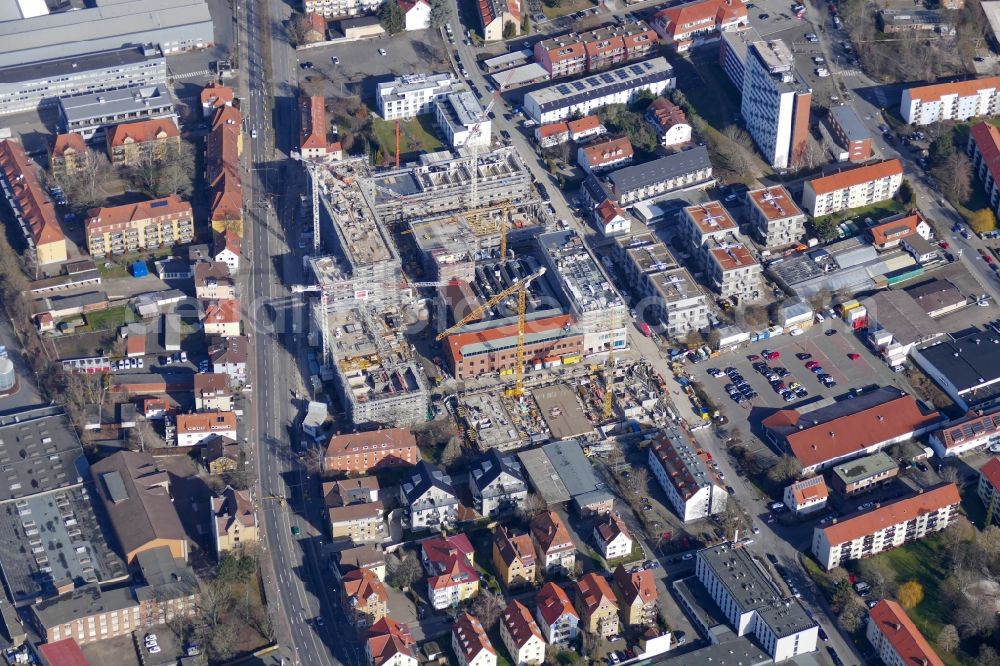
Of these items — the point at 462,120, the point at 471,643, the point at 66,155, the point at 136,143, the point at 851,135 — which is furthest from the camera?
the point at 462,120

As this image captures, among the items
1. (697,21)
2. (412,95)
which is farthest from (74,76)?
(697,21)

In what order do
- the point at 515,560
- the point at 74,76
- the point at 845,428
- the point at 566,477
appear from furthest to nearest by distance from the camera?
the point at 74,76
the point at 845,428
the point at 566,477
the point at 515,560


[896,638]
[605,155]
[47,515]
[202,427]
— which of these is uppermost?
[605,155]

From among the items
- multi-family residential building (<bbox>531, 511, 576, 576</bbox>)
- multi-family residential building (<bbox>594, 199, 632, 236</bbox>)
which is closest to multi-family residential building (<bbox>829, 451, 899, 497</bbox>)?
multi-family residential building (<bbox>531, 511, 576, 576</bbox>)

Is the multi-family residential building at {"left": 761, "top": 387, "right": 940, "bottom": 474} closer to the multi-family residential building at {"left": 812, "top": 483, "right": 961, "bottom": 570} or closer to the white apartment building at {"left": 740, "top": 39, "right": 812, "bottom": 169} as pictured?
the multi-family residential building at {"left": 812, "top": 483, "right": 961, "bottom": 570}

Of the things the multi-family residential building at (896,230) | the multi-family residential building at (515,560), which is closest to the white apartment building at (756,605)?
the multi-family residential building at (515,560)

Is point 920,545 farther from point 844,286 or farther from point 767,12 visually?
point 767,12

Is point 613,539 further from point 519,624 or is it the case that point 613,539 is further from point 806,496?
point 806,496
